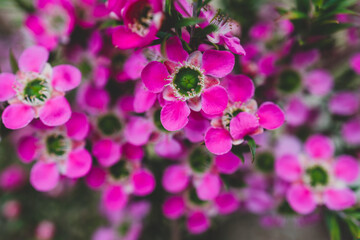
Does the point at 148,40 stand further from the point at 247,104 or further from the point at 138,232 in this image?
the point at 138,232

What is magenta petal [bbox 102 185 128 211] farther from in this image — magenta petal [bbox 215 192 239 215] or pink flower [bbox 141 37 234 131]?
pink flower [bbox 141 37 234 131]

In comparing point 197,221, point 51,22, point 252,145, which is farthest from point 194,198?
point 51,22

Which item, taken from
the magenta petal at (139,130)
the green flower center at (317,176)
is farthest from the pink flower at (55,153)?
the green flower center at (317,176)

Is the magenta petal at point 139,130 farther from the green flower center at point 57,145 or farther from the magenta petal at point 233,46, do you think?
the magenta petal at point 233,46

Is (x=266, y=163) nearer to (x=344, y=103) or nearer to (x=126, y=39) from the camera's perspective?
(x=344, y=103)

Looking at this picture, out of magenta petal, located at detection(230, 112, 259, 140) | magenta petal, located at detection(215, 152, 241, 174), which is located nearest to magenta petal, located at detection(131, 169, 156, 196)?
magenta petal, located at detection(215, 152, 241, 174)

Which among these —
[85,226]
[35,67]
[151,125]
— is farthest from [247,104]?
[85,226]
